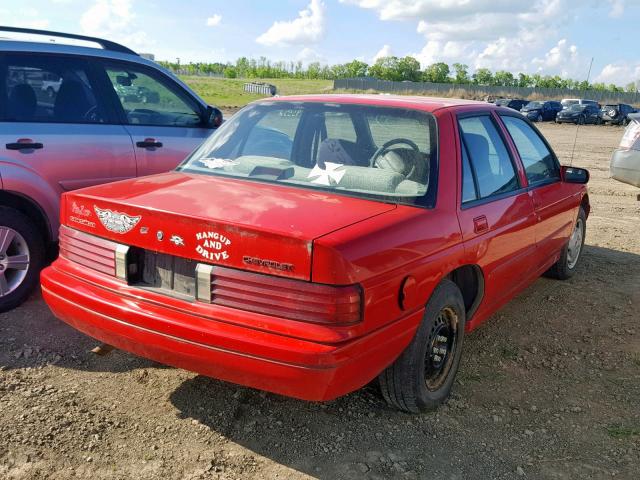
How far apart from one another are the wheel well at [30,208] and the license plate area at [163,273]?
6.59ft

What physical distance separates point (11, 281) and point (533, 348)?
3.74m

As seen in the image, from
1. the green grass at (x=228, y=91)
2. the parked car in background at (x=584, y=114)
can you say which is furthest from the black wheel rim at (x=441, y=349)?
the parked car in background at (x=584, y=114)

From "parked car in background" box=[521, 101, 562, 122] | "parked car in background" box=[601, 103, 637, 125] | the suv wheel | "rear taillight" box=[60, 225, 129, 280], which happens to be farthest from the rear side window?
"parked car in background" box=[601, 103, 637, 125]

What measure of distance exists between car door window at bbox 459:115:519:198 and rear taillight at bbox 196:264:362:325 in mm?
1436

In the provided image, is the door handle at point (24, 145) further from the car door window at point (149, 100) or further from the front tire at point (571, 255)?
the front tire at point (571, 255)

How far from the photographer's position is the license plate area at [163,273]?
2.81 meters

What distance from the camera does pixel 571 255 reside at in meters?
5.83

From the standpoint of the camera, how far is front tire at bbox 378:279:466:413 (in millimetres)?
3066

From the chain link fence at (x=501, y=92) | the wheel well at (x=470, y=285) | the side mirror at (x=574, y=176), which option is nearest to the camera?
the wheel well at (x=470, y=285)

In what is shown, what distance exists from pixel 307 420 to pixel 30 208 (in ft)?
8.99

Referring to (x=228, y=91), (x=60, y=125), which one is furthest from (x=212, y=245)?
(x=228, y=91)

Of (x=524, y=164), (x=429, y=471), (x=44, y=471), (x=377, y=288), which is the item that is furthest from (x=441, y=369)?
(x=44, y=471)

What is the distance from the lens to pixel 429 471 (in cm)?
285

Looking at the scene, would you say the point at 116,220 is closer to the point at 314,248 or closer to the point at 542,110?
the point at 314,248
